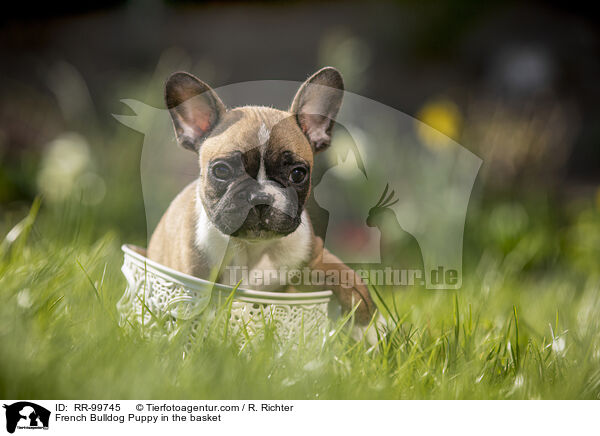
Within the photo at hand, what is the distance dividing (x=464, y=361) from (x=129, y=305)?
33.2 inches

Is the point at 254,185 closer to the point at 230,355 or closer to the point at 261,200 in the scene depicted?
the point at 261,200

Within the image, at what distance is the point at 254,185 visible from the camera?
3.84ft

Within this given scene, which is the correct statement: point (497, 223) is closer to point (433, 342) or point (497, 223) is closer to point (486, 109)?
point (486, 109)

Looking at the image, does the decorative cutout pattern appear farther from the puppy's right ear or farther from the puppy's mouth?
the puppy's right ear

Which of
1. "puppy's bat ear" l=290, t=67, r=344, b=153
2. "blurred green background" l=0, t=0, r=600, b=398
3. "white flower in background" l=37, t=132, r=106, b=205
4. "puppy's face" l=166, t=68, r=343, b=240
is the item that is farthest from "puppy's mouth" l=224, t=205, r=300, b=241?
"white flower in background" l=37, t=132, r=106, b=205

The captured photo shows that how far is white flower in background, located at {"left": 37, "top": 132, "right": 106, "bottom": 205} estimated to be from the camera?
2312 millimetres

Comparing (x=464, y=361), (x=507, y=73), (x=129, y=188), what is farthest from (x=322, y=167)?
(x=507, y=73)

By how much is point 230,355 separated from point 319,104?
608 mm

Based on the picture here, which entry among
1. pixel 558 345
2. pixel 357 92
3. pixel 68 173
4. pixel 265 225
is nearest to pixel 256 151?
pixel 265 225

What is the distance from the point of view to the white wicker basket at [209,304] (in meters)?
1.17

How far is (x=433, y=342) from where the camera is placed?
134cm
